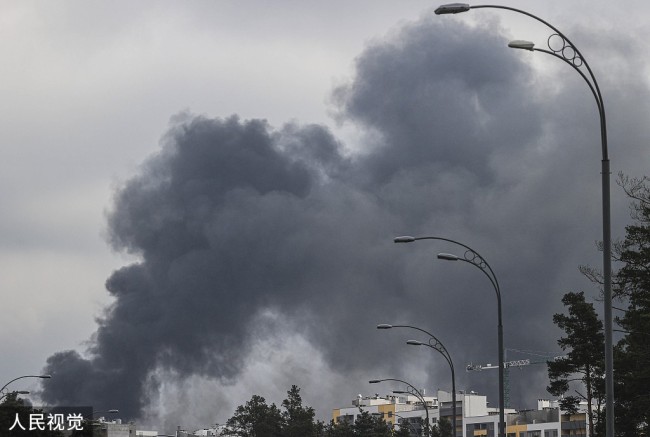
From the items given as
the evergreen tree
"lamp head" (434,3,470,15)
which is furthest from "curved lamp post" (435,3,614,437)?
the evergreen tree

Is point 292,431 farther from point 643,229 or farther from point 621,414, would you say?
point 643,229

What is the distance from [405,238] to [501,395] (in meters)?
8.00

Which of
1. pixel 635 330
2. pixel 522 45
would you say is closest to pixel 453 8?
pixel 522 45

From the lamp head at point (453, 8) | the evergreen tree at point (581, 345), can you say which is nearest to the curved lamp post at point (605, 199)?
the lamp head at point (453, 8)

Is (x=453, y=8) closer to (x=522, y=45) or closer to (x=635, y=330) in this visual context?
(x=522, y=45)

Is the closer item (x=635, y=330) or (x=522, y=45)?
(x=522, y=45)

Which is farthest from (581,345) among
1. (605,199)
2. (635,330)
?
(605,199)

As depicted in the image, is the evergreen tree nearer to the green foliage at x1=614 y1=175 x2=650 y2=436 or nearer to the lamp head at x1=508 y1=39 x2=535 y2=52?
the green foliage at x1=614 y1=175 x2=650 y2=436

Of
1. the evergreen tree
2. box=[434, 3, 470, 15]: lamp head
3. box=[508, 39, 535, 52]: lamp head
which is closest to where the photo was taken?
box=[434, 3, 470, 15]: lamp head

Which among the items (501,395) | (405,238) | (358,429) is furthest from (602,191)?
(358,429)

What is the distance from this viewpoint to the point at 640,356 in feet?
218

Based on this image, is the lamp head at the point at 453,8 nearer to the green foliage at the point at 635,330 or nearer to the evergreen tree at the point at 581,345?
the green foliage at the point at 635,330

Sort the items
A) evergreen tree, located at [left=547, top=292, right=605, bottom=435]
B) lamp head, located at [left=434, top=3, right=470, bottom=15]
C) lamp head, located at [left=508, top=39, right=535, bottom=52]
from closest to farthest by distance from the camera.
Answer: lamp head, located at [left=434, top=3, right=470, bottom=15], lamp head, located at [left=508, top=39, right=535, bottom=52], evergreen tree, located at [left=547, top=292, right=605, bottom=435]

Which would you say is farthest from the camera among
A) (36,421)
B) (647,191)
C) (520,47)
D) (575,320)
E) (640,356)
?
(575,320)
